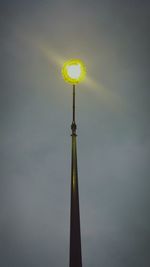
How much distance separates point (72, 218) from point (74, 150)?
1.84 meters

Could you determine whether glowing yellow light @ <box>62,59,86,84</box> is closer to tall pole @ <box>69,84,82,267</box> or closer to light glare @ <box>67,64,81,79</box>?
light glare @ <box>67,64,81,79</box>

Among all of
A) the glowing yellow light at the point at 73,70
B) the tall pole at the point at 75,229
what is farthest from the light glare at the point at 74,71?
the tall pole at the point at 75,229

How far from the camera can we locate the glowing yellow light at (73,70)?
9.20 meters

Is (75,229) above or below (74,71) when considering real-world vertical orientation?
below

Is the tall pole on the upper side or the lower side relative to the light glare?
lower

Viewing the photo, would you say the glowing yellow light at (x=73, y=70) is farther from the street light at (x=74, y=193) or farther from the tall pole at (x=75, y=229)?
the tall pole at (x=75, y=229)

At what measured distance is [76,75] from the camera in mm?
9211

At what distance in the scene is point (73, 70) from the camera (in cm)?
921

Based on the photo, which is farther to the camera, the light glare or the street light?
the light glare

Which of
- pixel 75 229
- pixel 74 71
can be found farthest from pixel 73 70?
pixel 75 229

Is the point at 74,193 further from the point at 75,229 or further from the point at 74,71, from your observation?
the point at 74,71

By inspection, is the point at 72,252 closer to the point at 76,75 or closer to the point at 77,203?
the point at 77,203

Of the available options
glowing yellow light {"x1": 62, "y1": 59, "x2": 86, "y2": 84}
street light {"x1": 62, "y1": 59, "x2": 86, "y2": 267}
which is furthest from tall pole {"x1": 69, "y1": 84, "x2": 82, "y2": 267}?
glowing yellow light {"x1": 62, "y1": 59, "x2": 86, "y2": 84}

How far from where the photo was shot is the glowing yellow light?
920 cm
